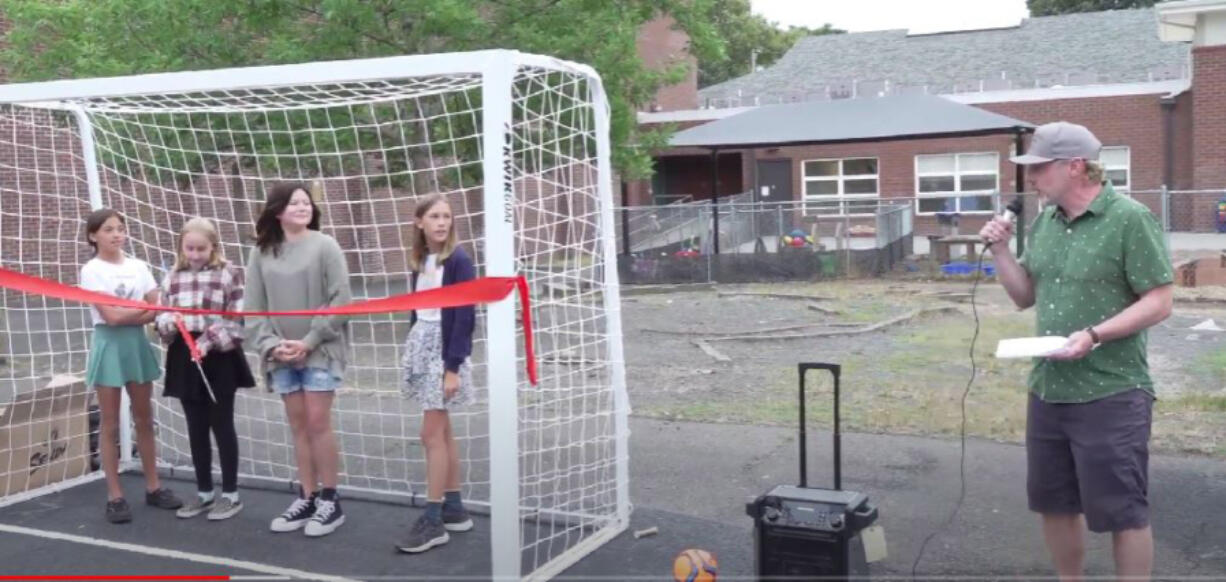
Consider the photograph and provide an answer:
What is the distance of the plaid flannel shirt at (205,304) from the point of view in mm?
5816

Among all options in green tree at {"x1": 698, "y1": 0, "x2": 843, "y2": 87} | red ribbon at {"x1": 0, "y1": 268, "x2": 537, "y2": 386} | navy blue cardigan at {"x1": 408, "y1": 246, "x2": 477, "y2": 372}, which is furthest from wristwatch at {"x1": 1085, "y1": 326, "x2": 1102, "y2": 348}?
green tree at {"x1": 698, "y1": 0, "x2": 843, "y2": 87}

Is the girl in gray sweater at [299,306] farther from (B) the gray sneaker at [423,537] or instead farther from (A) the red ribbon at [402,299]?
(B) the gray sneaker at [423,537]

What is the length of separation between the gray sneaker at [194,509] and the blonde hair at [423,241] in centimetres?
182

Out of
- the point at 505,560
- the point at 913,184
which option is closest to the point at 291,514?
the point at 505,560

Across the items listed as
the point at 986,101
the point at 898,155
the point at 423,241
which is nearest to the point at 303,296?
the point at 423,241

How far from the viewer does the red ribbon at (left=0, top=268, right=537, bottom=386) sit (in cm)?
467

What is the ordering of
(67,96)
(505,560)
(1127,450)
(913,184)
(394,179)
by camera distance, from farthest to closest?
1. (913,184)
2. (394,179)
3. (67,96)
4. (505,560)
5. (1127,450)

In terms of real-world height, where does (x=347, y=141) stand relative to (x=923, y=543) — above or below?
above

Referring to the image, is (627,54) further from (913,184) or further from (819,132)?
(913,184)

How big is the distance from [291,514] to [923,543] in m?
3.12

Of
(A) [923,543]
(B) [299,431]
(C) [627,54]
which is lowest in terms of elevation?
(A) [923,543]

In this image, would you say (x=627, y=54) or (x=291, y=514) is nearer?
(x=291, y=514)

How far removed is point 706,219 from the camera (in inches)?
777

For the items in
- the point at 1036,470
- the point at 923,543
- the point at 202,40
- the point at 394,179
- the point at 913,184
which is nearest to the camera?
the point at 1036,470
